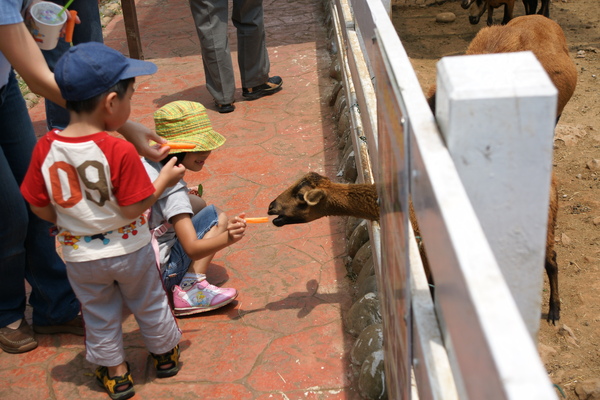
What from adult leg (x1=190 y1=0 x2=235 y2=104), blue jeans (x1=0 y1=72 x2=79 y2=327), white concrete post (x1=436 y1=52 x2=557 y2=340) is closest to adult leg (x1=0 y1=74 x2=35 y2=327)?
blue jeans (x1=0 y1=72 x2=79 y2=327)

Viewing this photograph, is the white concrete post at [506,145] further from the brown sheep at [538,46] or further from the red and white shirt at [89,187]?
the brown sheep at [538,46]

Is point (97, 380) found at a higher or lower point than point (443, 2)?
higher

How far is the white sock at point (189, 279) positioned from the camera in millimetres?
4031

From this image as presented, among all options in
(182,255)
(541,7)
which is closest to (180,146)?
(182,255)

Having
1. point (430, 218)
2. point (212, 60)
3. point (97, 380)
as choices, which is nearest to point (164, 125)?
point (97, 380)

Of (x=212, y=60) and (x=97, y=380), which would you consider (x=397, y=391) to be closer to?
(x=97, y=380)

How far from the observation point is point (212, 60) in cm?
713

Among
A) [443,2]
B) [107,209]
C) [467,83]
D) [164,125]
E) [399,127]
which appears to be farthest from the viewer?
[443,2]

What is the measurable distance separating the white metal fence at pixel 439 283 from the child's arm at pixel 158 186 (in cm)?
108

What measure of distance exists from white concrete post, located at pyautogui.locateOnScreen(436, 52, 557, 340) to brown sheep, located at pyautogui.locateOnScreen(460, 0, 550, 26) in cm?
880

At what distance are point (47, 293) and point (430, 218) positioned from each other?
299cm

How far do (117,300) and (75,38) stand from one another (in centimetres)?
244

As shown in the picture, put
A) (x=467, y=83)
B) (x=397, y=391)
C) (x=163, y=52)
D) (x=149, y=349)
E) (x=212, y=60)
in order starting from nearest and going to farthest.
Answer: (x=467, y=83), (x=397, y=391), (x=149, y=349), (x=212, y=60), (x=163, y=52)

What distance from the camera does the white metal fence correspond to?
1.01 metres
